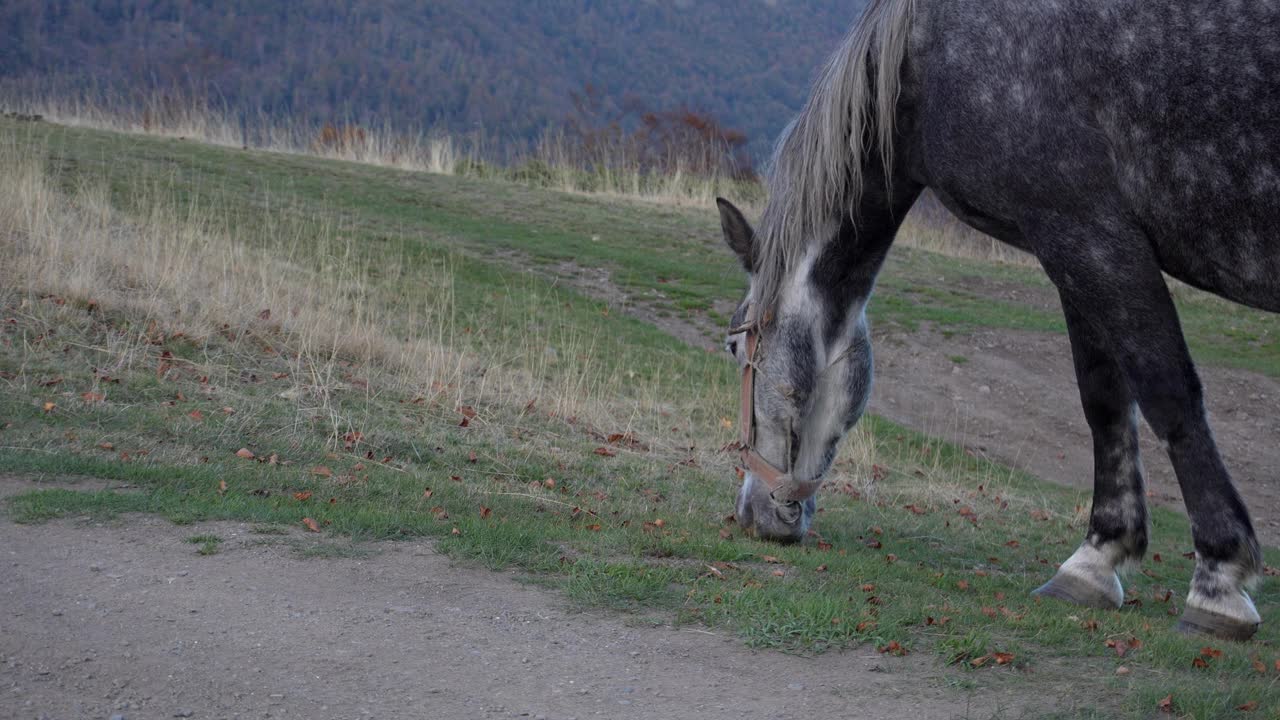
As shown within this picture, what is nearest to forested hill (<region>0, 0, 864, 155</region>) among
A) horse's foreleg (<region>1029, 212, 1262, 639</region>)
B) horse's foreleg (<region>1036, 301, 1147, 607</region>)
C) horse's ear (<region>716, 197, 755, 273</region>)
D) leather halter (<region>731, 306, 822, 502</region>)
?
horse's ear (<region>716, 197, 755, 273</region>)

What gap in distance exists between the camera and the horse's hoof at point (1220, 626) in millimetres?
3756

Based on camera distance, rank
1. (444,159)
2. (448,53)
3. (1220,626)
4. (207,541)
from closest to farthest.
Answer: (1220,626) < (207,541) < (444,159) < (448,53)

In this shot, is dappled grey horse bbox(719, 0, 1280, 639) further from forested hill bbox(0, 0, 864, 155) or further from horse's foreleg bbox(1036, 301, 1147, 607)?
forested hill bbox(0, 0, 864, 155)

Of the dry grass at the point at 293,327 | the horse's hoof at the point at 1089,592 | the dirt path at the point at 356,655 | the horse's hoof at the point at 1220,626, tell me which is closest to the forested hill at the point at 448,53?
the dry grass at the point at 293,327

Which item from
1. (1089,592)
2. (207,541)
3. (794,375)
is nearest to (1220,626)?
(1089,592)

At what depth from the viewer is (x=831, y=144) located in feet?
14.3

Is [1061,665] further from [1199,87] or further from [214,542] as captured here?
[214,542]

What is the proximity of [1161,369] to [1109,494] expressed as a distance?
3.24 feet

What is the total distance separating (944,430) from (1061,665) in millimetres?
6364

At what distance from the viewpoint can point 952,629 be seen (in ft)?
12.3

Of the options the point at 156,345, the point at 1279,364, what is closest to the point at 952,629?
the point at 156,345

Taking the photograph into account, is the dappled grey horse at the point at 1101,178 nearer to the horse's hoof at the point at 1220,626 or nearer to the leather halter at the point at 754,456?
the horse's hoof at the point at 1220,626

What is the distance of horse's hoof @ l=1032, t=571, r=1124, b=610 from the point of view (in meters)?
4.40

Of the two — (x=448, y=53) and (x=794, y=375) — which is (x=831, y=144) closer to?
(x=794, y=375)
